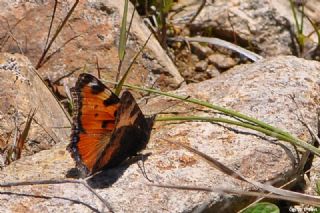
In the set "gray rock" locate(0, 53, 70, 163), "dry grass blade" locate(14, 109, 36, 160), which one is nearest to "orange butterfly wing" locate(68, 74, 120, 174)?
"dry grass blade" locate(14, 109, 36, 160)

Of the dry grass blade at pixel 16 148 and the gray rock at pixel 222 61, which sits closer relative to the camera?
the dry grass blade at pixel 16 148

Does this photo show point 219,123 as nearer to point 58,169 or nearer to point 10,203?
point 58,169

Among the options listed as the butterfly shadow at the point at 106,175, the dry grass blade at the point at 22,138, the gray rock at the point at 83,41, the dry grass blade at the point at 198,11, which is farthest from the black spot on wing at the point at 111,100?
→ the dry grass blade at the point at 198,11

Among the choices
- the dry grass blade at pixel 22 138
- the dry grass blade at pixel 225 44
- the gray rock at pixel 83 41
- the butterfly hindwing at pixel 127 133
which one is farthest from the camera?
the dry grass blade at pixel 225 44

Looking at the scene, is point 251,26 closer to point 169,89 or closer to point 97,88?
point 169,89

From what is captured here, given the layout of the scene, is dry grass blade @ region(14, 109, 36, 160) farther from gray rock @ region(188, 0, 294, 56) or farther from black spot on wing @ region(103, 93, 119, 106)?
gray rock @ region(188, 0, 294, 56)

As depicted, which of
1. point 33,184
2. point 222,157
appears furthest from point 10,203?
point 222,157

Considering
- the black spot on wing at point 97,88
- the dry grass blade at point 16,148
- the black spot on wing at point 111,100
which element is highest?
the black spot on wing at point 97,88

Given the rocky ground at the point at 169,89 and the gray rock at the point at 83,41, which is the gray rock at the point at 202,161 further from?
the gray rock at the point at 83,41
